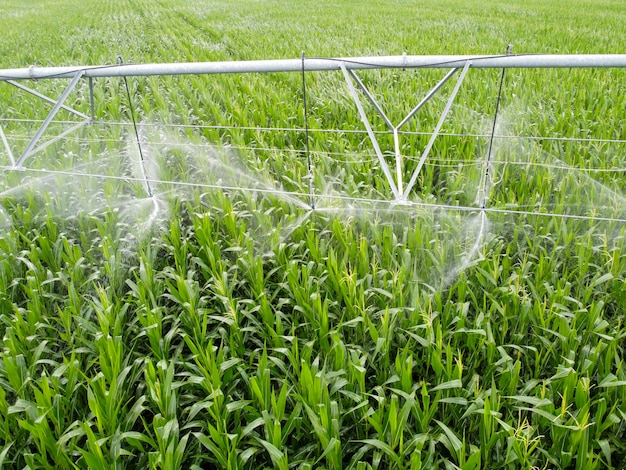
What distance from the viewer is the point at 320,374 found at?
1.51m

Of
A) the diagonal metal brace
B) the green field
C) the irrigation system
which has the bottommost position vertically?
the green field

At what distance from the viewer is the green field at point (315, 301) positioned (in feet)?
4.78

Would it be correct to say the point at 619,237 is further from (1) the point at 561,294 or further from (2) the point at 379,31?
(2) the point at 379,31

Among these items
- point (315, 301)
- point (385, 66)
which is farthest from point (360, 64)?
point (315, 301)

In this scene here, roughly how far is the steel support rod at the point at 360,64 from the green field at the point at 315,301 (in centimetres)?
26

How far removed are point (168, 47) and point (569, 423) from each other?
28.4 ft

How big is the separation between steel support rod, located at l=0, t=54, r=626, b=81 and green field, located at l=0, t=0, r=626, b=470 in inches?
10.4

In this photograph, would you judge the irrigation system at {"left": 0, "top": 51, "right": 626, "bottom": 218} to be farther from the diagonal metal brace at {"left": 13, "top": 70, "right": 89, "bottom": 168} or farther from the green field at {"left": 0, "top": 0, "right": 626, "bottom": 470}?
the green field at {"left": 0, "top": 0, "right": 626, "bottom": 470}

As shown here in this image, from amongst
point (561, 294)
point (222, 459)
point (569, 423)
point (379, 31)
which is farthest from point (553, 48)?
point (222, 459)

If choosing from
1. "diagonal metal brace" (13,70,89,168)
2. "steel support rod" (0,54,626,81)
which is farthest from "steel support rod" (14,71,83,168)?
"steel support rod" (0,54,626,81)

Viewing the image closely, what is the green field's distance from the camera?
4.78 ft

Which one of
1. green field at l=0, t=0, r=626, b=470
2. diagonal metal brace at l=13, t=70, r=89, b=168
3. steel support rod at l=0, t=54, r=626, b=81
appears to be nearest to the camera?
A: green field at l=0, t=0, r=626, b=470

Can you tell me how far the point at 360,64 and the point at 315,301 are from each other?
100cm

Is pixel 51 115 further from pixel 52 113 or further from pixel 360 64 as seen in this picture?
pixel 360 64
